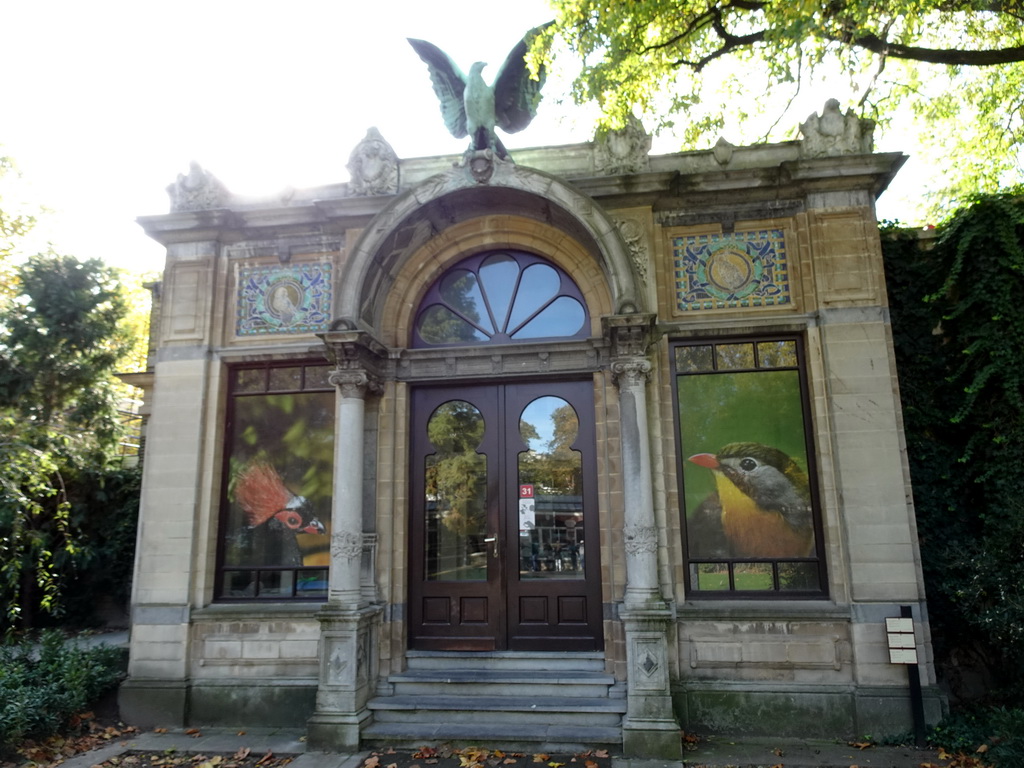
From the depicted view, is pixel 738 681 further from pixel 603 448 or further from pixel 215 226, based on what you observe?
pixel 215 226

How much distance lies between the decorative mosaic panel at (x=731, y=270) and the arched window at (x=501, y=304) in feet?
3.80

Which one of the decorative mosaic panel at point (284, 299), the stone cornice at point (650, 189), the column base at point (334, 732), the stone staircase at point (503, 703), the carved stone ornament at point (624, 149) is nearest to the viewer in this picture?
the stone staircase at point (503, 703)

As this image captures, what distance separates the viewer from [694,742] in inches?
251

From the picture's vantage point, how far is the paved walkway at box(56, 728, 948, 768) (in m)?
5.84

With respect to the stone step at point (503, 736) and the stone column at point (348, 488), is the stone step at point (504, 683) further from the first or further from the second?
the stone column at point (348, 488)

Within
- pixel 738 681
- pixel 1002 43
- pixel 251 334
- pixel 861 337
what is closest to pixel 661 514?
pixel 738 681

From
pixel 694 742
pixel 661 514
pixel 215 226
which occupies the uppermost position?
pixel 215 226

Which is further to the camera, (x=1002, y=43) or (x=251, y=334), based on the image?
(x=1002, y=43)

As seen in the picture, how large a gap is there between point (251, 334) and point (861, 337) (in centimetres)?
664

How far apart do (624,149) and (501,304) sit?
2161 mm

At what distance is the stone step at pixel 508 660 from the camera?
23.2 ft

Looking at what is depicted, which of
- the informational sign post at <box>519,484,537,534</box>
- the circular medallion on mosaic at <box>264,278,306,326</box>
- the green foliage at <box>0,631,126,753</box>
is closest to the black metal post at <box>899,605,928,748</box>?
the informational sign post at <box>519,484,537,534</box>

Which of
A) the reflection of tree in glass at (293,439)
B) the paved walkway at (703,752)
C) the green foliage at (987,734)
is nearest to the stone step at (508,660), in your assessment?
the paved walkway at (703,752)

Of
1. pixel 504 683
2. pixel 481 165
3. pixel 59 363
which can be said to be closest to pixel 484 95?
pixel 481 165
